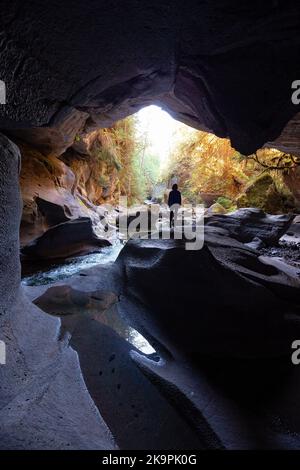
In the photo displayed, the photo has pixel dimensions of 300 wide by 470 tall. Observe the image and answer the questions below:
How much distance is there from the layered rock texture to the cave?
11 millimetres

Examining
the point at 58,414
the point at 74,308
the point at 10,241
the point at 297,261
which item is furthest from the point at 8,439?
the point at 297,261

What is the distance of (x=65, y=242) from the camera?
6.90 meters

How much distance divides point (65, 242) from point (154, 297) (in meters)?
4.15

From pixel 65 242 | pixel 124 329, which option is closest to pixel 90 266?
pixel 65 242

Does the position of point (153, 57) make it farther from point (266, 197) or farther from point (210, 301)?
point (266, 197)

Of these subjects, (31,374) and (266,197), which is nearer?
(31,374)

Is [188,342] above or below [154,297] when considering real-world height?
below

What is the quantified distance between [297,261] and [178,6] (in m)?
6.80

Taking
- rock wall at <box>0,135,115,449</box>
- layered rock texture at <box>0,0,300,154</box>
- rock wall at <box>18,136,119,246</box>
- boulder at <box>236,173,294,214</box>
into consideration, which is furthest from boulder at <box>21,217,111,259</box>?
boulder at <box>236,173,294,214</box>

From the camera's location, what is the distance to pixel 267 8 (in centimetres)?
179

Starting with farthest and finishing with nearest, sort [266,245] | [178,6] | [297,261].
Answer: [266,245]
[297,261]
[178,6]

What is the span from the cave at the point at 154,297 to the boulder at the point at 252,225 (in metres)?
4.39

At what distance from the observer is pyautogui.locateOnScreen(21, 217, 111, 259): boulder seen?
6.54m

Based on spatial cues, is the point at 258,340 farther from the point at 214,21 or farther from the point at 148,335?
the point at 214,21
